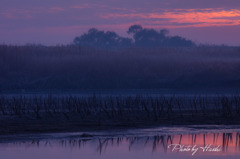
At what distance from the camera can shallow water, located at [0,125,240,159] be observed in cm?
1555

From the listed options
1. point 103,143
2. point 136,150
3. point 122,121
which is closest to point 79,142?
point 103,143

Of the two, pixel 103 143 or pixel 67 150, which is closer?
pixel 67 150

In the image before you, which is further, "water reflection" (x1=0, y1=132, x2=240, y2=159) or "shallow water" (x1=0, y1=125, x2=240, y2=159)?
"water reflection" (x1=0, y1=132, x2=240, y2=159)

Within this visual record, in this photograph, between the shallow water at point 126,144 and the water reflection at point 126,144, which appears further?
the water reflection at point 126,144

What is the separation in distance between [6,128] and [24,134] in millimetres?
2244

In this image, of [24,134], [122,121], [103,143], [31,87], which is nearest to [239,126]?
[122,121]

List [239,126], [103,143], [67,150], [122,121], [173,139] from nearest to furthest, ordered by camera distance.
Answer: [67,150], [103,143], [173,139], [239,126], [122,121]

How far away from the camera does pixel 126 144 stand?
57.5ft

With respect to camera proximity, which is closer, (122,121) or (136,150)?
(136,150)

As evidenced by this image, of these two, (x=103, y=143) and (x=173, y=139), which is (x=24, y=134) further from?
(x=173, y=139)

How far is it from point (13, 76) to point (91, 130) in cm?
6818

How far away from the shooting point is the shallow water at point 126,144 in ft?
51.0

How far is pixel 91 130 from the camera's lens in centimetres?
2127

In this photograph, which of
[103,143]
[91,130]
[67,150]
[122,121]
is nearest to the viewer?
[67,150]
